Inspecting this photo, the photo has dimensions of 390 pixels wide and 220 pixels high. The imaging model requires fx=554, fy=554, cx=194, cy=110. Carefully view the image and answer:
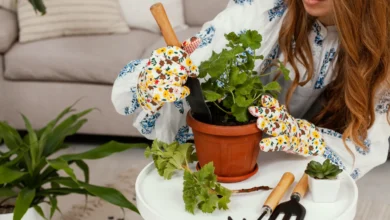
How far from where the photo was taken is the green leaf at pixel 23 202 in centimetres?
146

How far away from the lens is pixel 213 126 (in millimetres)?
1000

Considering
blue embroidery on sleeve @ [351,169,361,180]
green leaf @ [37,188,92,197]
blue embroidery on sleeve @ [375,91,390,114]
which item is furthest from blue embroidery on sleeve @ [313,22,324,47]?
green leaf @ [37,188,92,197]

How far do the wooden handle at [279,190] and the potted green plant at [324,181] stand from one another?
4cm

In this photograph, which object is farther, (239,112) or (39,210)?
(39,210)

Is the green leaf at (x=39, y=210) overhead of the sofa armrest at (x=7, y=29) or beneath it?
beneath

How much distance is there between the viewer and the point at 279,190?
3.28ft

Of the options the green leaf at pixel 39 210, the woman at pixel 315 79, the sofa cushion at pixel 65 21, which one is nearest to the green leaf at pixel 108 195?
the green leaf at pixel 39 210

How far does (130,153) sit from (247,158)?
1.46 m

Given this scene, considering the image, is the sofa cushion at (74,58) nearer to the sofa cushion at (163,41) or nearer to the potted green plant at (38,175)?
the sofa cushion at (163,41)

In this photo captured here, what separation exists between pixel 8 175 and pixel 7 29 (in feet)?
3.85

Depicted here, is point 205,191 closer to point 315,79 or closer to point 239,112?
point 239,112

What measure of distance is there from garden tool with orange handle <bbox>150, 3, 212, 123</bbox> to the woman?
42mm

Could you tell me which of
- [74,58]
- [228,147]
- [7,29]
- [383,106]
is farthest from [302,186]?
[7,29]

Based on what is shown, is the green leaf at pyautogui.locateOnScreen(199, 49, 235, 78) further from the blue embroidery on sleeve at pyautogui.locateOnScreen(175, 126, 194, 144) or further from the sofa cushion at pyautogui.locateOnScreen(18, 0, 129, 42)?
the sofa cushion at pyautogui.locateOnScreen(18, 0, 129, 42)
